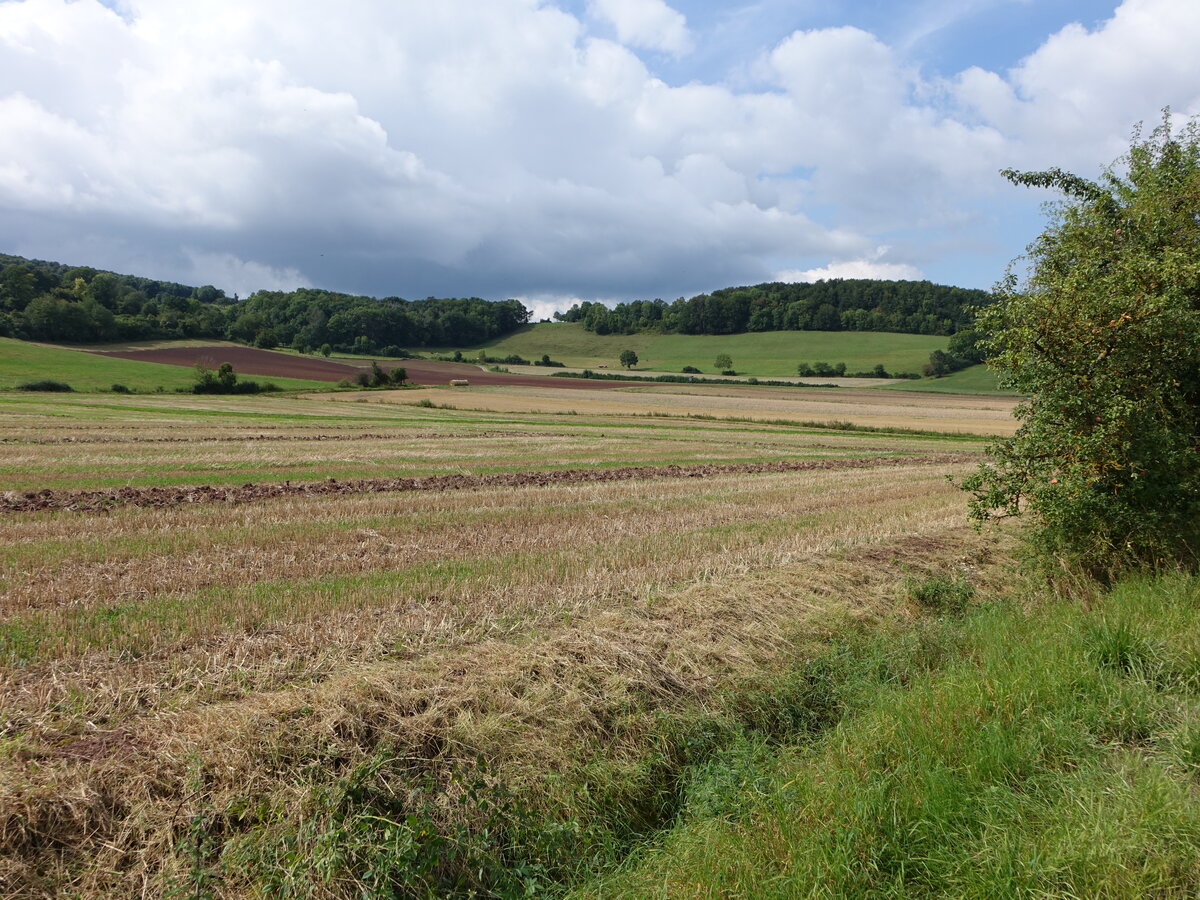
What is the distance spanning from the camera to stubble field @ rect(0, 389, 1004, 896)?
15.9 ft

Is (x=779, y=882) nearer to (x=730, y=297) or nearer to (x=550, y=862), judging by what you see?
(x=550, y=862)

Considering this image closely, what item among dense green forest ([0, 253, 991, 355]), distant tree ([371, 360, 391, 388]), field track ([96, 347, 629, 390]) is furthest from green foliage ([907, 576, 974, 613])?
dense green forest ([0, 253, 991, 355])

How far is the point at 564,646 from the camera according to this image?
24.4 feet

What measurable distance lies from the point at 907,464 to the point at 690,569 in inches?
913

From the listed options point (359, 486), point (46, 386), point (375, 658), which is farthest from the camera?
point (46, 386)

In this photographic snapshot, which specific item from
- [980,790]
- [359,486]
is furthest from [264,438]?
[980,790]

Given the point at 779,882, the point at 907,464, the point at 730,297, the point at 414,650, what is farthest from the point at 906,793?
the point at 730,297

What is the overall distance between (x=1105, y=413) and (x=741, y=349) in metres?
134

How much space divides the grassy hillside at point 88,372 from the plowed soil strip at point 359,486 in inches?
2443

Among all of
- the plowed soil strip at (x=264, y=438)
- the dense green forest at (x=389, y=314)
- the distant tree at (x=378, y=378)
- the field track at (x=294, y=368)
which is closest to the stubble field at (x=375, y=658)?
the plowed soil strip at (x=264, y=438)

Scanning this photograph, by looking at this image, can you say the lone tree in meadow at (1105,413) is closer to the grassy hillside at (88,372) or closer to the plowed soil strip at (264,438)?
the plowed soil strip at (264,438)

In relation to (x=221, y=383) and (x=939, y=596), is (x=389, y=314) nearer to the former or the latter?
(x=221, y=383)

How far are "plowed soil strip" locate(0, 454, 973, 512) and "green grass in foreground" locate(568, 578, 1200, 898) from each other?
14293 mm

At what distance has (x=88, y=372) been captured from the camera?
246ft
